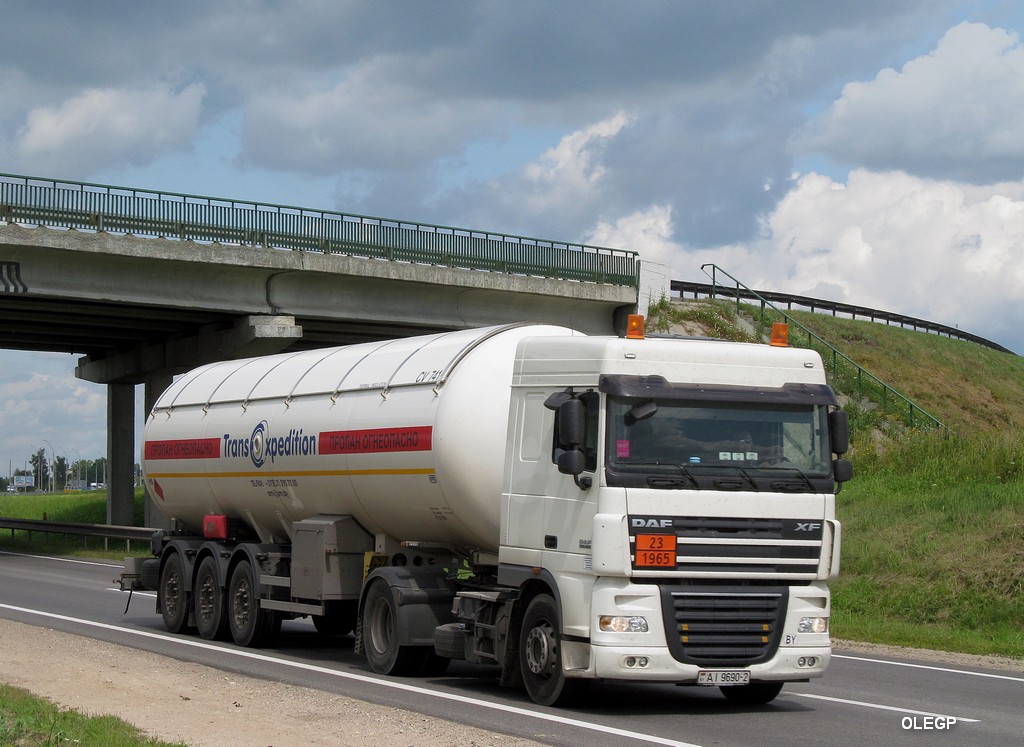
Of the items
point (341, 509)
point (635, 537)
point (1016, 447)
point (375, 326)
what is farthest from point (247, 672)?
point (375, 326)

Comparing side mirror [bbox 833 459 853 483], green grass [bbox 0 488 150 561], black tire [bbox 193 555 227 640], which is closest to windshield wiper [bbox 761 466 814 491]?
side mirror [bbox 833 459 853 483]

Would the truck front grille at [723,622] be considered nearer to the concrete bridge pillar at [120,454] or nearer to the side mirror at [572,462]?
the side mirror at [572,462]

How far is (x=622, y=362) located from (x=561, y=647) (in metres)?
2.33

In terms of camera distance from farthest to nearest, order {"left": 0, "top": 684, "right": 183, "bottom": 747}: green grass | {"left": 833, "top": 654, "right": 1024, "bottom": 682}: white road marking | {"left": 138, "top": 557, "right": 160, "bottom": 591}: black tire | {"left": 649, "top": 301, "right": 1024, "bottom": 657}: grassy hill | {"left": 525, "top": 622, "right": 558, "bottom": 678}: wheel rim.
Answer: {"left": 138, "top": 557, "right": 160, "bottom": 591}: black tire
{"left": 649, "top": 301, "right": 1024, "bottom": 657}: grassy hill
{"left": 833, "top": 654, "right": 1024, "bottom": 682}: white road marking
{"left": 525, "top": 622, "right": 558, "bottom": 678}: wheel rim
{"left": 0, "top": 684, "right": 183, "bottom": 747}: green grass

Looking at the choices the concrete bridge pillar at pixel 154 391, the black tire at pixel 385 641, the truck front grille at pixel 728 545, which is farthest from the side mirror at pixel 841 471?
the concrete bridge pillar at pixel 154 391

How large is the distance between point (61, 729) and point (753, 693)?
5812 millimetres

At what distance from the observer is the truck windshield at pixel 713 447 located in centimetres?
1112

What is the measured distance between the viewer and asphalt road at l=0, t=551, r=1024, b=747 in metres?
10.4

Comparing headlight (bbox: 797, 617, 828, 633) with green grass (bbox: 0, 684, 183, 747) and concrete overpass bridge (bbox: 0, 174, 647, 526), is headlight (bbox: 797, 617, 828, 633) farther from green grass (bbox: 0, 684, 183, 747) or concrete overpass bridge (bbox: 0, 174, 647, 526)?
concrete overpass bridge (bbox: 0, 174, 647, 526)

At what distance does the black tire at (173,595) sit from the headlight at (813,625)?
9.41m

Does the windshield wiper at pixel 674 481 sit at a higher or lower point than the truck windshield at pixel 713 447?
lower

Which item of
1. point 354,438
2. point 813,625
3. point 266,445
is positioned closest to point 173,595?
point 266,445

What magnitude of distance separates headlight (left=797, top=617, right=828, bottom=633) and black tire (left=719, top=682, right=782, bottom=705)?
2.22ft

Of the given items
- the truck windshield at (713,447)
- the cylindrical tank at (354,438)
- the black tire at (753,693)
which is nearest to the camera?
the truck windshield at (713,447)
